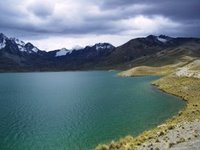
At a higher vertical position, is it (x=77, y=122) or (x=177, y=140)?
(x=177, y=140)

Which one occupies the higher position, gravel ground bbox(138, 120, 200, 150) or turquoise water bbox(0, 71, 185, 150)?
gravel ground bbox(138, 120, 200, 150)

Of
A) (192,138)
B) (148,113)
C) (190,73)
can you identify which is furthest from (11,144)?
(190,73)

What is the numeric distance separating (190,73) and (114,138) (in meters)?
106

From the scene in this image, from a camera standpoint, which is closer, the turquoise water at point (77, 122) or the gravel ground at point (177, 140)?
the gravel ground at point (177, 140)

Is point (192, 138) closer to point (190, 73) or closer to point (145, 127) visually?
point (145, 127)

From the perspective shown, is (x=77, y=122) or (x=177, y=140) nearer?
(x=177, y=140)

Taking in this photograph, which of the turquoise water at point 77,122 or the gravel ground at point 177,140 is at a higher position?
the gravel ground at point 177,140

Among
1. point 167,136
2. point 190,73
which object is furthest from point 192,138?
point 190,73

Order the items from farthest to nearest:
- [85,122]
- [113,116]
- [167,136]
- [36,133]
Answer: [113,116]
[85,122]
[36,133]
[167,136]

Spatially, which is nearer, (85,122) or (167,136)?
(167,136)

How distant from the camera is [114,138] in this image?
172ft

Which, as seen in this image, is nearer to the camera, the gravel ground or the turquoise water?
the gravel ground

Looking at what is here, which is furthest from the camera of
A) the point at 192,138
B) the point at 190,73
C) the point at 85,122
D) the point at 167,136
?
the point at 190,73

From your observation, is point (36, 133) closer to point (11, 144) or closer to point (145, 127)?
point (11, 144)
